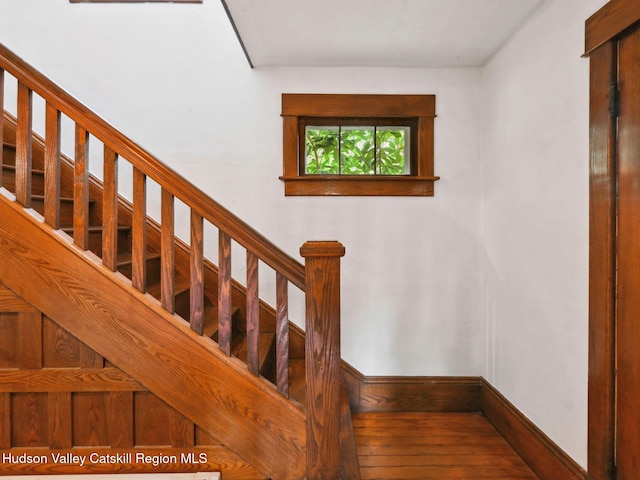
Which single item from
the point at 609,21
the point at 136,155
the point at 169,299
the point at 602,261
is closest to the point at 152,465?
the point at 169,299

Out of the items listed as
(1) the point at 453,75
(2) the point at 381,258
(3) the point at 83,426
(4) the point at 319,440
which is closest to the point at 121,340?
(3) the point at 83,426

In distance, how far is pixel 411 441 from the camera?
80.6 inches

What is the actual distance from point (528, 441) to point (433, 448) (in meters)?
0.47

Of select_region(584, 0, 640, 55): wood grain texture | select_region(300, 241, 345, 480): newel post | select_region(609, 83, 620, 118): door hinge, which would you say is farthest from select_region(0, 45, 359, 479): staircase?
select_region(584, 0, 640, 55): wood grain texture

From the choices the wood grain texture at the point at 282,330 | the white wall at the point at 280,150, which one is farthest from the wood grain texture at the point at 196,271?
the white wall at the point at 280,150

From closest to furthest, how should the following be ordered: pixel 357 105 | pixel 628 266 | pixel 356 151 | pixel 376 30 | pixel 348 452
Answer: pixel 628 266 → pixel 348 452 → pixel 376 30 → pixel 357 105 → pixel 356 151

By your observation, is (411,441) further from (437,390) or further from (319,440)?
(319,440)

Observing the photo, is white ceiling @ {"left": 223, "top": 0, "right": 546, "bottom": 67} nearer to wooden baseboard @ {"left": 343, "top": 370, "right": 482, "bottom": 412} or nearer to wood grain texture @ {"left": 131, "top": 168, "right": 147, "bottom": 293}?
wood grain texture @ {"left": 131, "top": 168, "right": 147, "bottom": 293}

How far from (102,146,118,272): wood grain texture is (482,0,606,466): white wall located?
1.90 metres

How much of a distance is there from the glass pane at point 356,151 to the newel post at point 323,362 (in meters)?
1.18

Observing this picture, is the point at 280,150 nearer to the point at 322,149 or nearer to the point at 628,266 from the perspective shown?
the point at 322,149

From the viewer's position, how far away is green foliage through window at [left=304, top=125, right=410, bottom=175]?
250 cm

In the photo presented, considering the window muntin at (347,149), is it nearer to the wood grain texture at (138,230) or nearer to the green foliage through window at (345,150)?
the green foliage through window at (345,150)

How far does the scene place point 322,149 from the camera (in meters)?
2.51
